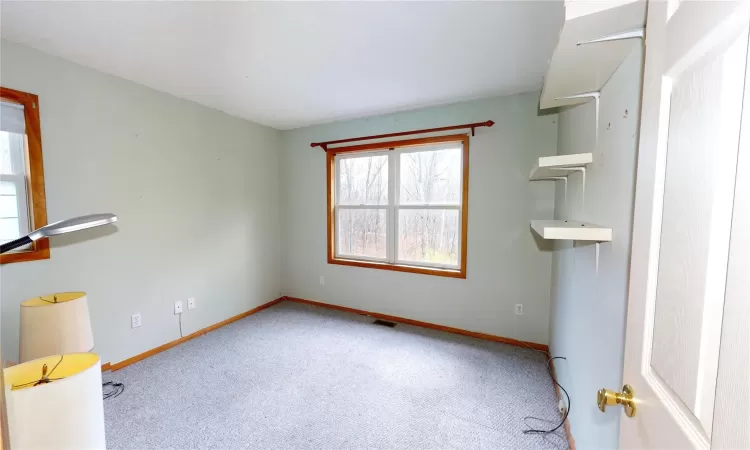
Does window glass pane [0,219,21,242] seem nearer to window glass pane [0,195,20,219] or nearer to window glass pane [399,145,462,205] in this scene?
window glass pane [0,195,20,219]

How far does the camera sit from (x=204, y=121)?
2.96 meters

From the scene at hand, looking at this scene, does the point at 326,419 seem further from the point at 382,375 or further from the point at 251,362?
the point at 251,362

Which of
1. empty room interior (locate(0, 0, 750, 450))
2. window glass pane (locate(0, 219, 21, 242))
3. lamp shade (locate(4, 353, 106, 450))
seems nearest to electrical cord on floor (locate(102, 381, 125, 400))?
empty room interior (locate(0, 0, 750, 450))

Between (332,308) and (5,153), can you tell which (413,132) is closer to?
(332,308)

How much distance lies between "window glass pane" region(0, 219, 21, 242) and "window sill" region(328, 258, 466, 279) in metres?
2.54

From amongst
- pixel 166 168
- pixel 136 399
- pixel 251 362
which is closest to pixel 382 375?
pixel 251 362

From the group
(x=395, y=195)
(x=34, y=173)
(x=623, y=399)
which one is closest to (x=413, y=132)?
(x=395, y=195)

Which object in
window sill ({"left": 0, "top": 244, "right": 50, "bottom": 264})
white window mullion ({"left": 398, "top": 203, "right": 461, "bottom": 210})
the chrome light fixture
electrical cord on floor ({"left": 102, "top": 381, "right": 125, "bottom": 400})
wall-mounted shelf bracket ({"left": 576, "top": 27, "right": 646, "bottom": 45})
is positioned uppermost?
wall-mounted shelf bracket ({"left": 576, "top": 27, "right": 646, "bottom": 45})

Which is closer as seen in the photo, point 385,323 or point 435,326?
point 435,326

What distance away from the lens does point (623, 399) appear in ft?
A: 2.30

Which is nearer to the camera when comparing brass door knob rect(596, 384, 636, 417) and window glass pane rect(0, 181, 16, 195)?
brass door knob rect(596, 384, 636, 417)

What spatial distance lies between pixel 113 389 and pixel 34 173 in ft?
5.09

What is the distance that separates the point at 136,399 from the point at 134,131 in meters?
2.03

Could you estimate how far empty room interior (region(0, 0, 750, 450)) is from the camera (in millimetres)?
547
